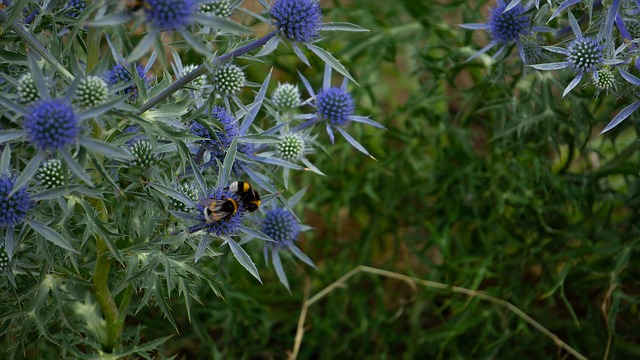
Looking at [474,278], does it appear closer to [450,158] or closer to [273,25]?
[450,158]

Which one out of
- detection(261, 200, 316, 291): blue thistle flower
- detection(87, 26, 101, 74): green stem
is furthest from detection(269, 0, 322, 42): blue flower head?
detection(261, 200, 316, 291): blue thistle flower

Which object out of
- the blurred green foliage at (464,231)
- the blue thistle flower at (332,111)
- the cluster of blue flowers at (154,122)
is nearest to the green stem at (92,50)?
the cluster of blue flowers at (154,122)

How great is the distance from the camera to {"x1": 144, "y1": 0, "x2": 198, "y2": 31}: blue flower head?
1492mm

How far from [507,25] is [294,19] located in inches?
42.1

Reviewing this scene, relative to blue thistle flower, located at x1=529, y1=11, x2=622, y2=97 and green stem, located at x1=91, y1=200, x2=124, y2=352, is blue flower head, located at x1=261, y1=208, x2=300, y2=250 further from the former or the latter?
blue thistle flower, located at x1=529, y1=11, x2=622, y2=97

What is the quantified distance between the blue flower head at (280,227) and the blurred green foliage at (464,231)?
369mm

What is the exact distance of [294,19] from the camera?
185 centimetres

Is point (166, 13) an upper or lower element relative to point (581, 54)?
lower

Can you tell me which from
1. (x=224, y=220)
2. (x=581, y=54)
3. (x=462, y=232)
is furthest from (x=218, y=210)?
(x=462, y=232)

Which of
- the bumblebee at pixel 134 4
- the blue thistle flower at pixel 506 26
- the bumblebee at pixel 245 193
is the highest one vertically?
the blue thistle flower at pixel 506 26

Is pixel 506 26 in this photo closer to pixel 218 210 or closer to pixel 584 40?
pixel 584 40

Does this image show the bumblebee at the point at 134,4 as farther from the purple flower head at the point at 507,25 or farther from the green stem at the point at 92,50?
the purple flower head at the point at 507,25

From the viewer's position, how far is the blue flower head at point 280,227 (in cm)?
241

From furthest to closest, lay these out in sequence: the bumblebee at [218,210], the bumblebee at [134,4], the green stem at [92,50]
→ the bumblebee at [218,210] < the green stem at [92,50] < the bumblebee at [134,4]
